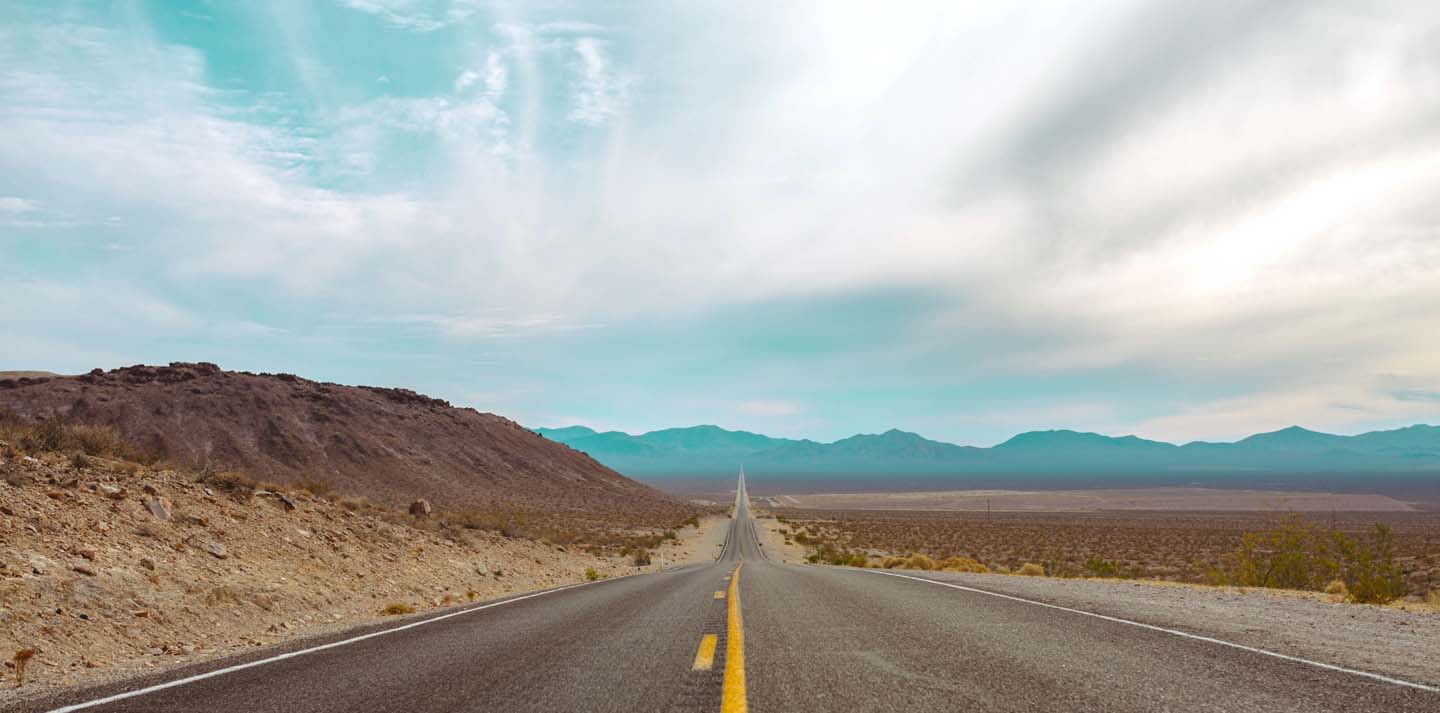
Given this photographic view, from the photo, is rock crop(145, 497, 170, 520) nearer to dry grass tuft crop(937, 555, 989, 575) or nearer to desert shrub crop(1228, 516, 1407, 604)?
dry grass tuft crop(937, 555, 989, 575)

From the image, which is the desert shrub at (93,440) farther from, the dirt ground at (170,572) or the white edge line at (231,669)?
the white edge line at (231,669)

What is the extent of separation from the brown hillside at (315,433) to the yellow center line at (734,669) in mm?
65576

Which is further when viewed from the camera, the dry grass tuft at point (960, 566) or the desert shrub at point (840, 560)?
the desert shrub at point (840, 560)

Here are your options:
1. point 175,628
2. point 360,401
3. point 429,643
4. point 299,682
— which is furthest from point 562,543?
point 360,401

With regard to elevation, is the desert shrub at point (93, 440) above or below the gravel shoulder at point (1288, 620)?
above

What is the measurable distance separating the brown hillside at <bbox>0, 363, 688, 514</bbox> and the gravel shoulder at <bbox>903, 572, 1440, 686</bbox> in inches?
2612

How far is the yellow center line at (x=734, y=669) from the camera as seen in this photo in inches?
202

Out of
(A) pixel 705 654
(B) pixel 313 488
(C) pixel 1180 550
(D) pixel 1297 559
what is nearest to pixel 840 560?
(D) pixel 1297 559

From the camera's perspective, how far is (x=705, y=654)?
704 centimetres

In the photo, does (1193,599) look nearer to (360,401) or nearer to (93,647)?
(93,647)

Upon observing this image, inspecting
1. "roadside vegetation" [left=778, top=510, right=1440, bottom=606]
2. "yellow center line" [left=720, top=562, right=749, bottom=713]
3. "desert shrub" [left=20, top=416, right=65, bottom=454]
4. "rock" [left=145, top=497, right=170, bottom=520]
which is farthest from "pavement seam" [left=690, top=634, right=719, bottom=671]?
"desert shrub" [left=20, top=416, right=65, bottom=454]

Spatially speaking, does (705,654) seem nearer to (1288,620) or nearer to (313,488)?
(1288,620)

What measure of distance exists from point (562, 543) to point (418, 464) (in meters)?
62.5

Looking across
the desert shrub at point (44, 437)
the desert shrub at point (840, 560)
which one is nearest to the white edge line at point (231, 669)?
the desert shrub at point (44, 437)
